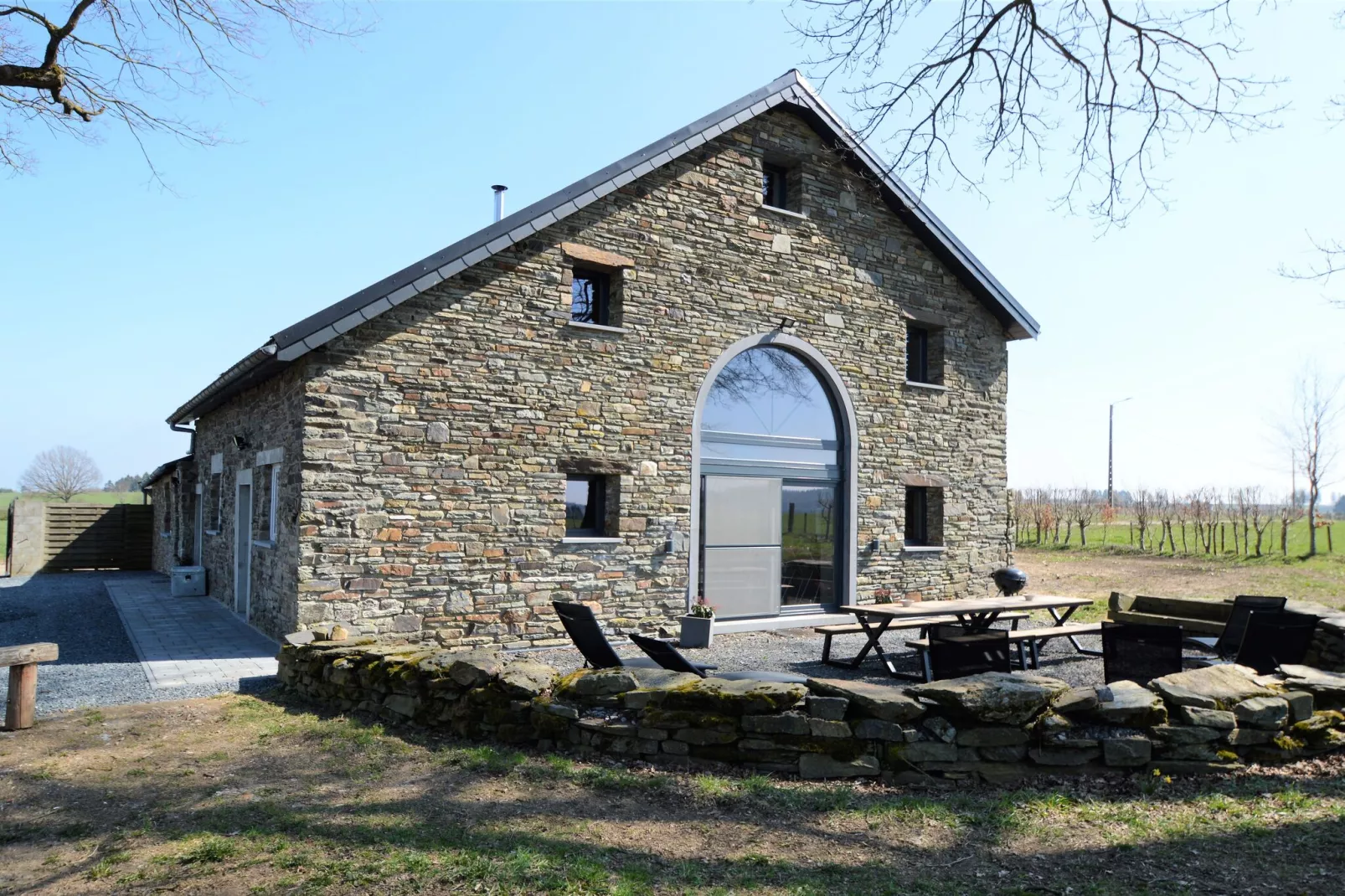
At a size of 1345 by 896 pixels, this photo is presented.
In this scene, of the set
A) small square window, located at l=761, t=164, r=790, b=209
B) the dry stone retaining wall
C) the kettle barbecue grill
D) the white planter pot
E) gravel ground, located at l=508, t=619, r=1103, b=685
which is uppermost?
small square window, located at l=761, t=164, r=790, b=209

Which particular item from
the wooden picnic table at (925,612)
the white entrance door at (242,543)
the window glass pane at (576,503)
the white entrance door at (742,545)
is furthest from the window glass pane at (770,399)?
the white entrance door at (242,543)

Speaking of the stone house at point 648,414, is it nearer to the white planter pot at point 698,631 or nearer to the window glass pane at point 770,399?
the window glass pane at point 770,399

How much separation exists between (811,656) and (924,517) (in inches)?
182

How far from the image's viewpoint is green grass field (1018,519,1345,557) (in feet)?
84.9

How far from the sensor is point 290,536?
8547mm

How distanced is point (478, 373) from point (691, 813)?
592 centimetres

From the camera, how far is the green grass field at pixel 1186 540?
2587 centimetres

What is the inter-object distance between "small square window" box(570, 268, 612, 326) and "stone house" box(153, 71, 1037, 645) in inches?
1.4

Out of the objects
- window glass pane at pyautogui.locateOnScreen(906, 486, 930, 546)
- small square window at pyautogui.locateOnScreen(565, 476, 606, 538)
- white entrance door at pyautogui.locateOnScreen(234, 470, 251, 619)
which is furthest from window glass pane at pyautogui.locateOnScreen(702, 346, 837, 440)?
white entrance door at pyautogui.locateOnScreen(234, 470, 251, 619)

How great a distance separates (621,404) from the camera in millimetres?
10156

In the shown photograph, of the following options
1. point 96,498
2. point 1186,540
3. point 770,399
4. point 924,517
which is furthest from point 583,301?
point 96,498

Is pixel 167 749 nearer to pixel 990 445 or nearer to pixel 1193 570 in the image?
pixel 990 445

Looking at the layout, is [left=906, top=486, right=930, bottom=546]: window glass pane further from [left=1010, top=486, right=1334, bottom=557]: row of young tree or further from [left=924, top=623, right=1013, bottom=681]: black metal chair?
[left=1010, top=486, right=1334, bottom=557]: row of young tree

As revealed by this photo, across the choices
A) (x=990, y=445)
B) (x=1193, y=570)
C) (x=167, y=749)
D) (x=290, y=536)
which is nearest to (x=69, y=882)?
(x=167, y=749)
